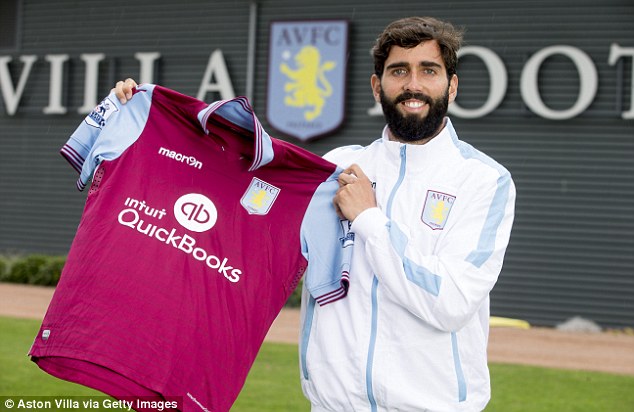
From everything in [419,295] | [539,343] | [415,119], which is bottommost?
[539,343]

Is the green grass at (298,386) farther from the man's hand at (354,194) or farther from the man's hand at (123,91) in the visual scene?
the man's hand at (354,194)

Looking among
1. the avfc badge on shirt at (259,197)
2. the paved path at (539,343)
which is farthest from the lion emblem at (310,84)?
the avfc badge on shirt at (259,197)

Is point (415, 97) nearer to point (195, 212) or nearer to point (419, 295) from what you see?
point (419, 295)

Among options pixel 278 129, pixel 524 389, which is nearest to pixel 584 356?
pixel 524 389

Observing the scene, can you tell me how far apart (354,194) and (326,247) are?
0.35 meters

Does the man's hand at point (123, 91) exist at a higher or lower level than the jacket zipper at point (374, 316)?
higher

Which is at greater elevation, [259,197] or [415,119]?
[415,119]

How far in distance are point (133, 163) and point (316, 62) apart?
10.9 meters

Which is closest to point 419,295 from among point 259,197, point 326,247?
point 326,247

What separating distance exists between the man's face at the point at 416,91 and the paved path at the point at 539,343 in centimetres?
667

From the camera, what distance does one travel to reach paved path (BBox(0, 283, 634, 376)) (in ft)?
32.0

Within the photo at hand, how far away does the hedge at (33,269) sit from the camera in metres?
15.0

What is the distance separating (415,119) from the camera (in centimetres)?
323

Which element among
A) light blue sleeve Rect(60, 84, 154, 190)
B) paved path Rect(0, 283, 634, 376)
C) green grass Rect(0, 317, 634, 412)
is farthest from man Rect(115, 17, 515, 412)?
paved path Rect(0, 283, 634, 376)
